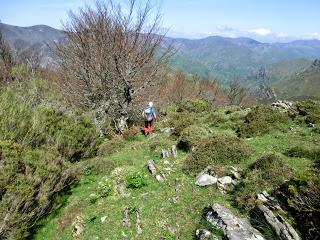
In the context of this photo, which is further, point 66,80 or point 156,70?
point 66,80

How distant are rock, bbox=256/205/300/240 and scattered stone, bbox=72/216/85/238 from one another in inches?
224

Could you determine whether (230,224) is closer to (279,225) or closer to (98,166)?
(279,225)

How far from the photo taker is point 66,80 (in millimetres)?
26469

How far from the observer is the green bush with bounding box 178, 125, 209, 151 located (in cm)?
1572

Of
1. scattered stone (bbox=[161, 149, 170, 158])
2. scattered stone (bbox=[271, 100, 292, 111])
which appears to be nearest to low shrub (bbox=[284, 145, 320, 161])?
scattered stone (bbox=[161, 149, 170, 158])

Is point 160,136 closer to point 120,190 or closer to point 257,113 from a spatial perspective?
point 257,113

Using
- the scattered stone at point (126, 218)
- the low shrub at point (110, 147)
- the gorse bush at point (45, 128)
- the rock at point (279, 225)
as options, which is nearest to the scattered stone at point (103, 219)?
the scattered stone at point (126, 218)

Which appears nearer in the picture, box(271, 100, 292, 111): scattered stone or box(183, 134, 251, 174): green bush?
box(183, 134, 251, 174): green bush

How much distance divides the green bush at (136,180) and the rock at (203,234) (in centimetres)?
387

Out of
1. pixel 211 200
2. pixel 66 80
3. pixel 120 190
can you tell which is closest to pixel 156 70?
pixel 66 80

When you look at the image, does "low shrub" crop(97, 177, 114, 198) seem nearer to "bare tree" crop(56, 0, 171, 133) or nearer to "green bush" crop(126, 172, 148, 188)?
"green bush" crop(126, 172, 148, 188)

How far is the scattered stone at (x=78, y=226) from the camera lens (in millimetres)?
11280

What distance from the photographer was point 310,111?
18969 millimetres

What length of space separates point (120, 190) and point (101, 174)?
2351 millimetres
